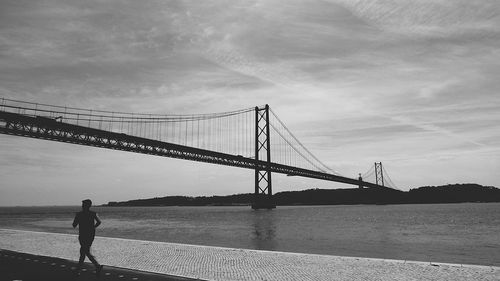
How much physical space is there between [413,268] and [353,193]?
154 metres

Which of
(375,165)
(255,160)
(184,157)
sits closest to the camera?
(184,157)

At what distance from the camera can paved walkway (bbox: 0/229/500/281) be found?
868cm

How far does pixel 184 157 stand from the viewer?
51.2 meters

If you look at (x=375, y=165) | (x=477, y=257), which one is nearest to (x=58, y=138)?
(x=477, y=257)

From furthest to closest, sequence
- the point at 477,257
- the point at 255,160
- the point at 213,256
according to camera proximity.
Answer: the point at 255,160 < the point at 477,257 < the point at 213,256

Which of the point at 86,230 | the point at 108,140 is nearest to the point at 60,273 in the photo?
the point at 86,230

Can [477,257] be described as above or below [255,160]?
below

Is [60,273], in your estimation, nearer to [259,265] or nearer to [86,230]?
[86,230]

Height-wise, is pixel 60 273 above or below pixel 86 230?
below

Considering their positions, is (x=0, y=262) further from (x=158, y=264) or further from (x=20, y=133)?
(x=20, y=133)

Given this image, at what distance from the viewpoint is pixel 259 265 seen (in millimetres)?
10055

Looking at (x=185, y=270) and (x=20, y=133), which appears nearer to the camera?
(x=185, y=270)

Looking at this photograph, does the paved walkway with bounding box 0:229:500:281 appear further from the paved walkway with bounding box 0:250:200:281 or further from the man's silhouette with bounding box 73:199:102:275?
the man's silhouette with bounding box 73:199:102:275

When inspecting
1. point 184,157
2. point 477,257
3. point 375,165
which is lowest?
point 477,257
